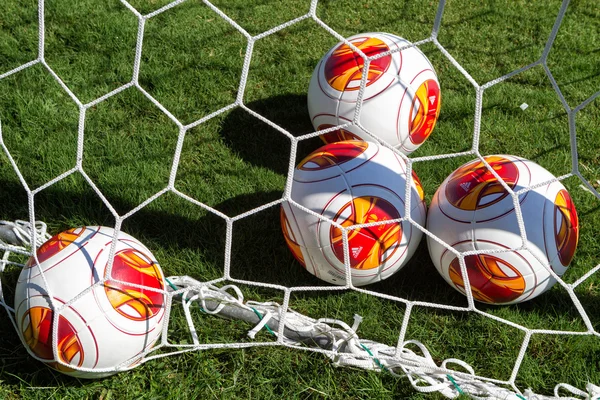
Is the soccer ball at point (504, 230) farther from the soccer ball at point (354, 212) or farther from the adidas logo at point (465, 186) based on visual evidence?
the soccer ball at point (354, 212)

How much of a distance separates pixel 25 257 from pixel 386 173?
146cm

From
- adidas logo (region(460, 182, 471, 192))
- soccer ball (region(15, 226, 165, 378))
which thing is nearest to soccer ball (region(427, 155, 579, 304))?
adidas logo (region(460, 182, 471, 192))

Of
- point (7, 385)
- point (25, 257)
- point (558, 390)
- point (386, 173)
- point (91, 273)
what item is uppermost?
point (386, 173)

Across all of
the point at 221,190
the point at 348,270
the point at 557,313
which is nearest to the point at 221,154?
the point at 221,190

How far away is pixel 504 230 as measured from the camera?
7.07 feet

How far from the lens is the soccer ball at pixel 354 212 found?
2217 millimetres

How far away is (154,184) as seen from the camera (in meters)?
2.79

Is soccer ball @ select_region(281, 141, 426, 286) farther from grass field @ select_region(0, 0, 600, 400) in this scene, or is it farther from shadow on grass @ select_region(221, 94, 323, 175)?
shadow on grass @ select_region(221, 94, 323, 175)

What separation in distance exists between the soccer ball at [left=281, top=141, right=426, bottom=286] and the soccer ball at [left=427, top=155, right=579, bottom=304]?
14 cm

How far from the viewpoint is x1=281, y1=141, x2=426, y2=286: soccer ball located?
2.22 m

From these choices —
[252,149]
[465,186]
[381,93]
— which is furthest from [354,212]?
[252,149]

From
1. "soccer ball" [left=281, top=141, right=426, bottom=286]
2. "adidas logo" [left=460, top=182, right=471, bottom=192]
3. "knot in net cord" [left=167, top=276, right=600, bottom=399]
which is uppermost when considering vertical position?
"adidas logo" [left=460, top=182, right=471, bottom=192]

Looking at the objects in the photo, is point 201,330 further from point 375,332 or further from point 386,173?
point 386,173

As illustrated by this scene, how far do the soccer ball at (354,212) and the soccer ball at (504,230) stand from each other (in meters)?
0.14
